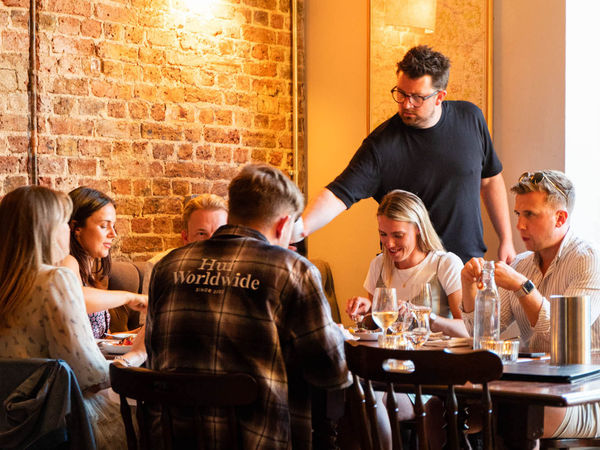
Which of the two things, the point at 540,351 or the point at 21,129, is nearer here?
the point at 540,351

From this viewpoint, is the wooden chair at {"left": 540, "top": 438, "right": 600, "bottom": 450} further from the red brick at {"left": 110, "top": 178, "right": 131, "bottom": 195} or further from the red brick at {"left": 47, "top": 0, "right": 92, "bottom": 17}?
the red brick at {"left": 47, "top": 0, "right": 92, "bottom": 17}

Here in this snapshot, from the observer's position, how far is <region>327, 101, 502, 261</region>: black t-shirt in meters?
4.21

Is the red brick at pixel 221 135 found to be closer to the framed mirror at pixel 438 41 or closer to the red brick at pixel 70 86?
the red brick at pixel 70 86

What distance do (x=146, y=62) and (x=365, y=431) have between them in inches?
160

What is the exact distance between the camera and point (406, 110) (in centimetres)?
414

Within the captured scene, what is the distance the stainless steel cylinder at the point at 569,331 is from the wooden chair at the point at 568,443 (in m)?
0.27

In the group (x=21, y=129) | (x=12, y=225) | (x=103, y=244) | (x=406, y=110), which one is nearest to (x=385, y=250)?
(x=406, y=110)

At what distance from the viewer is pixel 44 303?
265 centimetres

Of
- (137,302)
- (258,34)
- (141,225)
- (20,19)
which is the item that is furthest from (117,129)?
(137,302)

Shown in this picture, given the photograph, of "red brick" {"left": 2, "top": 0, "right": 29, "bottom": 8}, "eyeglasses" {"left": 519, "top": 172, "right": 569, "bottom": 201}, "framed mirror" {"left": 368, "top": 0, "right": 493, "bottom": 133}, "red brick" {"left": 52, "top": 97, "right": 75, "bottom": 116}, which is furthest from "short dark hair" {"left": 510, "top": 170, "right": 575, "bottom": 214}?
"red brick" {"left": 2, "top": 0, "right": 29, "bottom": 8}

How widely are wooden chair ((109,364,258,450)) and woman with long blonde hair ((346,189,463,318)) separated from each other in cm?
161

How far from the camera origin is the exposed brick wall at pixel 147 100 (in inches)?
209

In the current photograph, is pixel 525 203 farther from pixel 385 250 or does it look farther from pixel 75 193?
pixel 75 193

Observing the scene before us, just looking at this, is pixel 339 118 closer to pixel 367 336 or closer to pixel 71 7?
pixel 71 7
